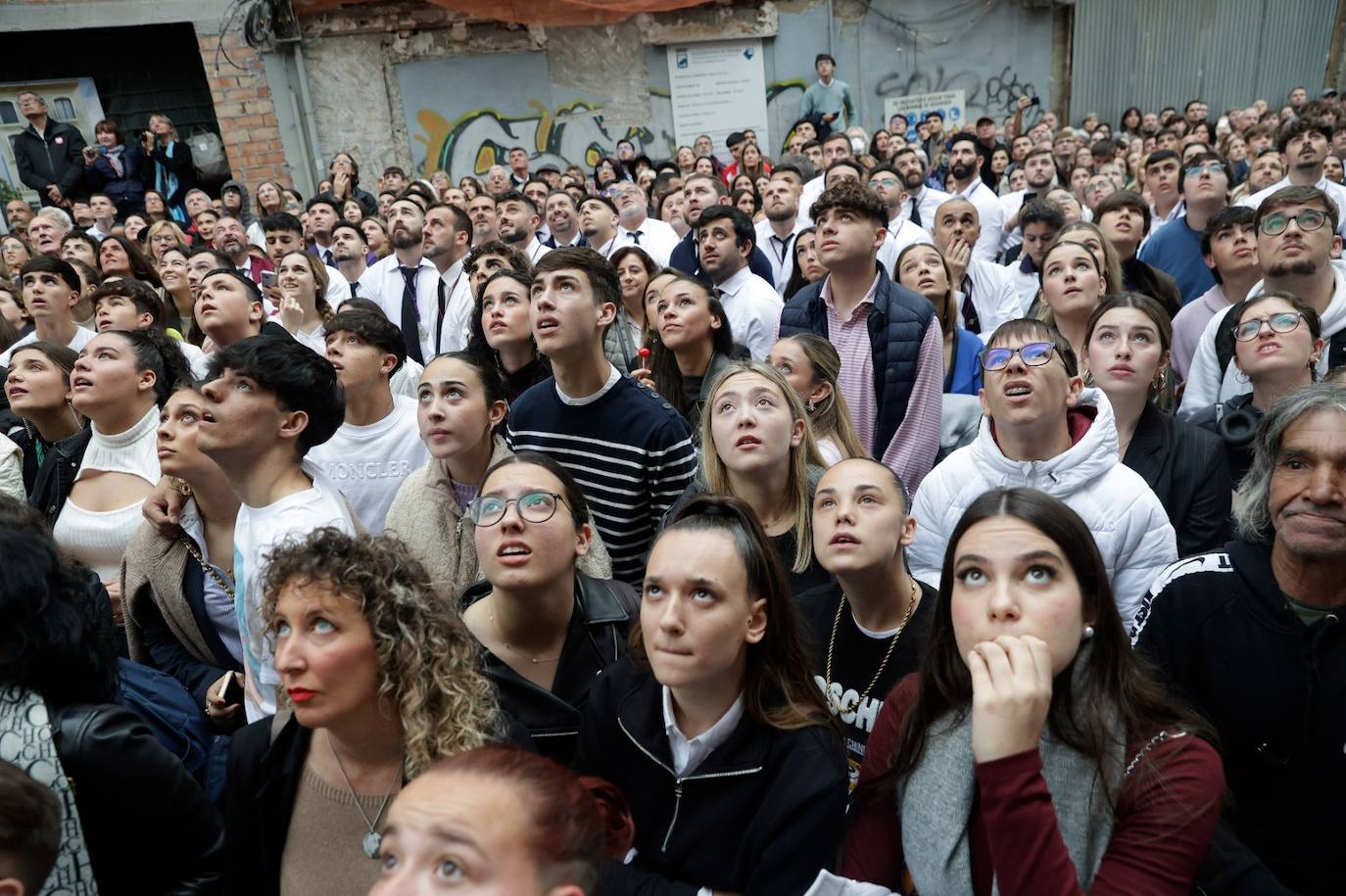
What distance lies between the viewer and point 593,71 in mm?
14312

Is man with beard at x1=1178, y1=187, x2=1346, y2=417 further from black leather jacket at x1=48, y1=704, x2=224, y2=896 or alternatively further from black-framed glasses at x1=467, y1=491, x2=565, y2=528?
black leather jacket at x1=48, y1=704, x2=224, y2=896

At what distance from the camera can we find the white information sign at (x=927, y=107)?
15.7 meters

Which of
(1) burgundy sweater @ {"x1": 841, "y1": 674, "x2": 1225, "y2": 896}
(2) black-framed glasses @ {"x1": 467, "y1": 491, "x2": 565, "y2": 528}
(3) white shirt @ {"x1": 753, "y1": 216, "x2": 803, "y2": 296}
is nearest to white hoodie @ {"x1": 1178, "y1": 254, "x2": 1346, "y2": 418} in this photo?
(1) burgundy sweater @ {"x1": 841, "y1": 674, "x2": 1225, "y2": 896}

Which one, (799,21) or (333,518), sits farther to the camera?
(799,21)

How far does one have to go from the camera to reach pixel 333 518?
8.74ft

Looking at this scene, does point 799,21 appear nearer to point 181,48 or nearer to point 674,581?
point 181,48

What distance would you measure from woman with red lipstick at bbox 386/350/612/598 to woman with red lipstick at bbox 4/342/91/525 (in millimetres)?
1558

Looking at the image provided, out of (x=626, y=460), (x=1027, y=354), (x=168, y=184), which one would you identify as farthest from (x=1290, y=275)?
(x=168, y=184)

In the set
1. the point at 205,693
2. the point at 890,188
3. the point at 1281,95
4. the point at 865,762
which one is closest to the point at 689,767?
the point at 865,762

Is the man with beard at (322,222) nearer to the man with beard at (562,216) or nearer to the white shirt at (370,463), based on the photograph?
the man with beard at (562,216)

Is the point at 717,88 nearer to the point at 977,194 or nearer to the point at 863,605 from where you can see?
the point at 977,194

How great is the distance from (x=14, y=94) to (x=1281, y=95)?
72.8 ft

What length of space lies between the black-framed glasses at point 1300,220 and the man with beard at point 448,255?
441 centimetres

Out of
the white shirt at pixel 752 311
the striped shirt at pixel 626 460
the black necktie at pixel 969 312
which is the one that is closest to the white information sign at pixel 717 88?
the black necktie at pixel 969 312
